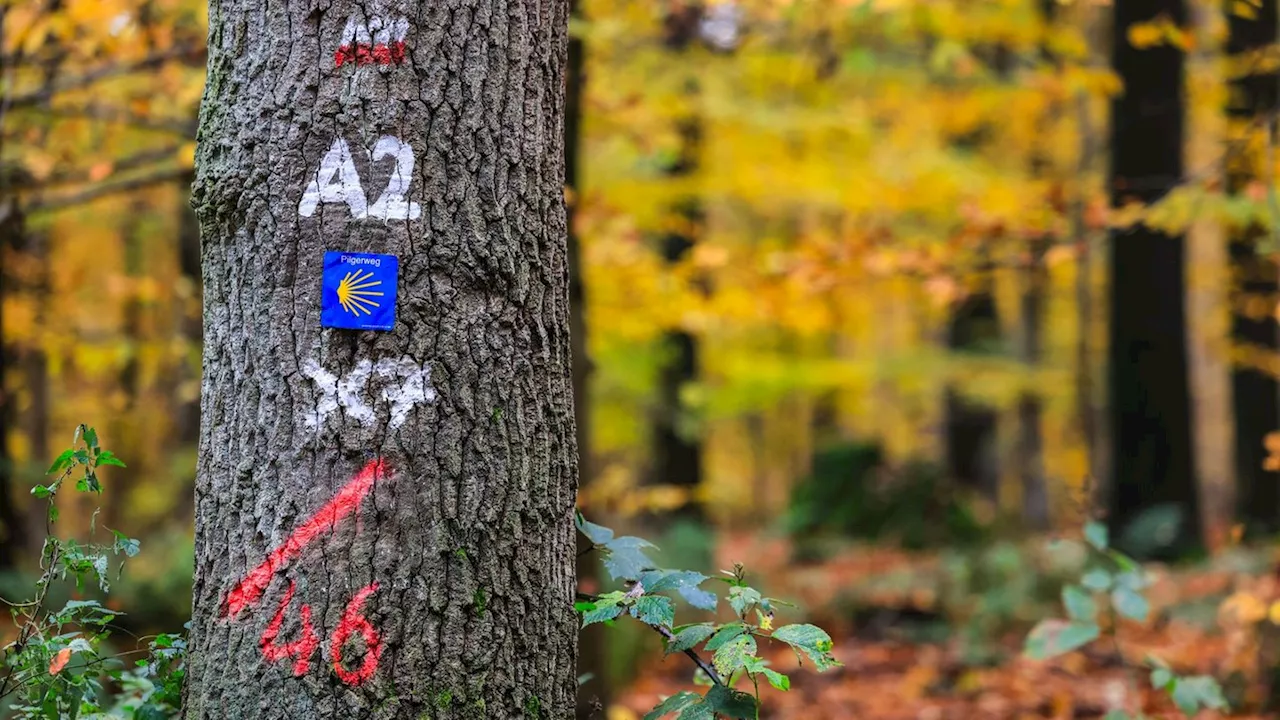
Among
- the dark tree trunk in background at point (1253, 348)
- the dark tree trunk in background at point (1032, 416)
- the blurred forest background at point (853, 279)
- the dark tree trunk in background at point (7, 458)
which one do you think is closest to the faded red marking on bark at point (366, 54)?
the blurred forest background at point (853, 279)

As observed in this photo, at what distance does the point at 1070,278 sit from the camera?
54.0 ft

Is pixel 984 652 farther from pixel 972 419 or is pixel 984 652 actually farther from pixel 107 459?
pixel 972 419

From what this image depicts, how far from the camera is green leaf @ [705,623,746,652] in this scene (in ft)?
7.11

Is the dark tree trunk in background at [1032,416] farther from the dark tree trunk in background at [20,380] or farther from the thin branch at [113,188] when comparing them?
the dark tree trunk in background at [20,380]

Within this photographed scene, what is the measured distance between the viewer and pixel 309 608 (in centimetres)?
195

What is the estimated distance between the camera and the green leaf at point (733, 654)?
2047mm

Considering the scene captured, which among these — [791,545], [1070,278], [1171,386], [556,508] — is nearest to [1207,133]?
[1070,278]

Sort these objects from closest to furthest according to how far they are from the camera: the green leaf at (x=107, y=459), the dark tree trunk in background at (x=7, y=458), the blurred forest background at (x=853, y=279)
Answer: the green leaf at (x=107, y=459) < the blurred forest background at (x=853, y=279) < the dark tree trunk in background at (x=7, y=458)

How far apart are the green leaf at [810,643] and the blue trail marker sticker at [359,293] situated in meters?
1.05

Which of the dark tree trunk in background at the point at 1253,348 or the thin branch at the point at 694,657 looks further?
the dark tree trunk in background at the point at 1253,348

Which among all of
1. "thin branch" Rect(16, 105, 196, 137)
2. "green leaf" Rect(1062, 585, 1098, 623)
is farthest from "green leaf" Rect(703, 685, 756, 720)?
"thin branch" Rect(16, 105, 196, 137)

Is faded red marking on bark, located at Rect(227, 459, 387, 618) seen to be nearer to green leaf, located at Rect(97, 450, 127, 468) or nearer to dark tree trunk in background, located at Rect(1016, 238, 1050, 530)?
→ green leaf, located at Rect(97, 450, 127, 468)

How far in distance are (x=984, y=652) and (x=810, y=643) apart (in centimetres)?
577

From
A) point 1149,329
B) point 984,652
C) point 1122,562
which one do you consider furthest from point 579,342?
point 1149,329
